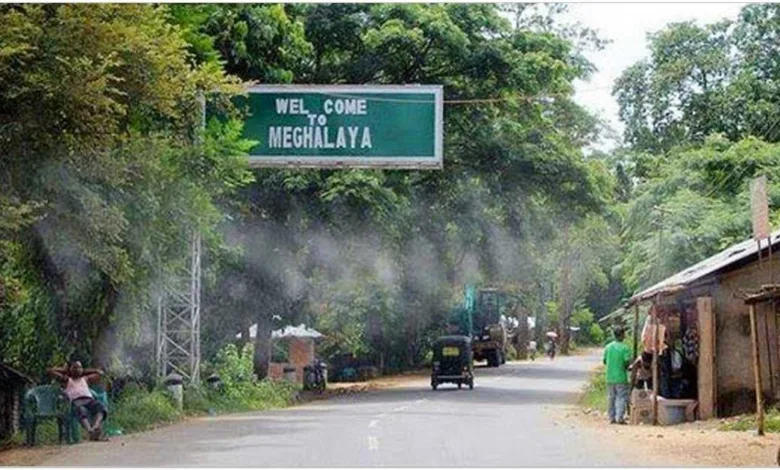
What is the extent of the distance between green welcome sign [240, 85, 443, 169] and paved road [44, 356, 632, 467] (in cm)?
458

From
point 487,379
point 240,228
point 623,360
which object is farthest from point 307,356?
point 623,360

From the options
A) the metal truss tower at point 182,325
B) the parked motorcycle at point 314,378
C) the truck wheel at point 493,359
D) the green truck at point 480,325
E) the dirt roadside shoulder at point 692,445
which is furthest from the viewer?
the truck wheel at point 493,359

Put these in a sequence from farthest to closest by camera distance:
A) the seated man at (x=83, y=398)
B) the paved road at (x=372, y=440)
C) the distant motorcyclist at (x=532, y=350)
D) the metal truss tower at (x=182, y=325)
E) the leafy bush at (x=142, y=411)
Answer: the distant motorcyclist at (x=532, y=350) → the metal truss tower at (x=182, y=325) → the leafy bush at (x=142, y=411) → the seated man at (x=83, y=398) → the paved road at (x=372, y=440)

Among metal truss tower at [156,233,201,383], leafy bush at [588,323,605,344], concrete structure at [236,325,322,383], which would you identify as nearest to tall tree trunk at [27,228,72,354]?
metal truss tower at [156,233,201,383]

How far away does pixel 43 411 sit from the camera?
67.1 feet

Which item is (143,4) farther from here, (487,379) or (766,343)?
(487,379)

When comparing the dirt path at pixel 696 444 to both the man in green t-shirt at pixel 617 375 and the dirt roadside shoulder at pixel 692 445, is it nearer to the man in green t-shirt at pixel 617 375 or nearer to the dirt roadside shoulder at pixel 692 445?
the dirt roadside shoulder at pixel 692 445

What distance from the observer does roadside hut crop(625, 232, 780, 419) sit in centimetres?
2216

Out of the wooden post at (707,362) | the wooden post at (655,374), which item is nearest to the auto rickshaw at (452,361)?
the wooden post at (655,374)

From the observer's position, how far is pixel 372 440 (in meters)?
19.5

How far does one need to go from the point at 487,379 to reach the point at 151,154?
2944cm

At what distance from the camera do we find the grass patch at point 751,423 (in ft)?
63.3

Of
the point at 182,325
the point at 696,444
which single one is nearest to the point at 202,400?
the point at 182,325

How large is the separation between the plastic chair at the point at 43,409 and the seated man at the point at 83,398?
0.17 m
